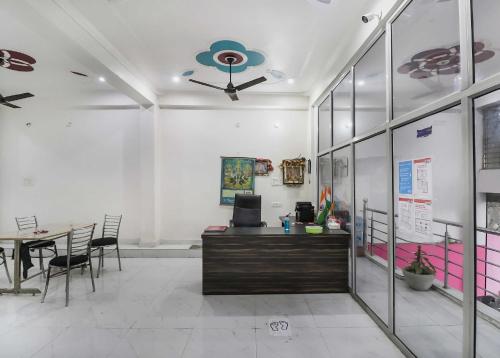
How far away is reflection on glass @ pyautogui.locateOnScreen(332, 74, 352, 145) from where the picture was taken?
12.9 feet

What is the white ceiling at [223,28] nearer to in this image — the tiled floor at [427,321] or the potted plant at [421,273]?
the potted plant at [421,273]

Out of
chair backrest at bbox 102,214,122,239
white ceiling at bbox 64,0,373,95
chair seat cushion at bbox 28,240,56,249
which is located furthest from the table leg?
white ceiling at bbox 64,0,373,95

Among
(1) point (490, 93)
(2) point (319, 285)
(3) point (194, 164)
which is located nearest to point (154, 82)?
(3) point (194, 164)

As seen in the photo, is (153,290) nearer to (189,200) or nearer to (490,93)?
(189,200)

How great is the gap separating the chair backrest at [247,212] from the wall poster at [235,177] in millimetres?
1126

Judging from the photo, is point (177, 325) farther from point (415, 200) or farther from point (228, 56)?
point (228, 56)

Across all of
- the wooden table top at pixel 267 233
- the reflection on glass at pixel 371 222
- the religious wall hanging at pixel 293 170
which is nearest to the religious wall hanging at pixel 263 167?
the religious wall hanging at pixel 293 170

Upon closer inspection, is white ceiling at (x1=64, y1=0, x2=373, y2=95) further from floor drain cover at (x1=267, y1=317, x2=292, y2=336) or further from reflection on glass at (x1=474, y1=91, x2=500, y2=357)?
floor drain cover at (x1=267, y1=317, x2=292, y2=336)

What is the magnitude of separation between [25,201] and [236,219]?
514 centimetres

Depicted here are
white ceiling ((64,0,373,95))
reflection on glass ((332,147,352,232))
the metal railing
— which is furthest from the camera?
reflection on glass ((332,147,352,232))

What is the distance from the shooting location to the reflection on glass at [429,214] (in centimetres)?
211

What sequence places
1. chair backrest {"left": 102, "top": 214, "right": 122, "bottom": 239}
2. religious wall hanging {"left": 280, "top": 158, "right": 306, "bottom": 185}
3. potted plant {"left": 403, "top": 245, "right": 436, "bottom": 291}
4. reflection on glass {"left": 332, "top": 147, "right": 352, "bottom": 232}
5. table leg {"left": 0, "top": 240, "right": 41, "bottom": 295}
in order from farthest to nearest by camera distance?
religious wall hanging {"left": 280, "top": 158, "right": 306, "bottom": 185}
chair backrest {"left": 102, "top": 214, "right": 122, "bottom": 239}
reflection on glass {"left": 332, "top": 147, "right": 352, "bottom": 232}
table leg {"left": 0, "top": 240, "right": 41, "bottom": 295}
potted plant {"left": 403, "top": 245, "right": 436, "bottom": 291}

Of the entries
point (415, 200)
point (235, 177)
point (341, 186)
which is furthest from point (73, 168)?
point (415, 200)

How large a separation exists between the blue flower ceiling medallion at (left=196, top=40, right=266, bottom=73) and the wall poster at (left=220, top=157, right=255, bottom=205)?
205 cm
